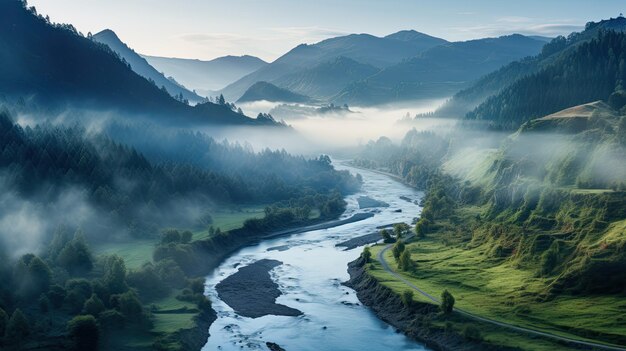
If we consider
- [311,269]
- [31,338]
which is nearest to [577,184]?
[311,269]

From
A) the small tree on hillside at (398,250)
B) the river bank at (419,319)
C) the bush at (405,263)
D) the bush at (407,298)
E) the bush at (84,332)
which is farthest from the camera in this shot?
the small tree on hillside at (398,250)

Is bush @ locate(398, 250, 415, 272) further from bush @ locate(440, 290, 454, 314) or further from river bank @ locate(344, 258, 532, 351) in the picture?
bush @ locate(440, 290, 454, 314)

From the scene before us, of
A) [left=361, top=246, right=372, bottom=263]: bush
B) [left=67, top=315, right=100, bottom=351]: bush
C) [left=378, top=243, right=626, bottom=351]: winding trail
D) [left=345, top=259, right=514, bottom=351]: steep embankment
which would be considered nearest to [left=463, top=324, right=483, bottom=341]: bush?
[left=345, top=259, right=514, bottom=351]: steep embankment

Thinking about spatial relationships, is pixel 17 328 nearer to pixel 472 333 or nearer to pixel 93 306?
pixel 93 306

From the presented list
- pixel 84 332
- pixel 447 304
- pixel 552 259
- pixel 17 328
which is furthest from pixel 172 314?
pixel 552 259

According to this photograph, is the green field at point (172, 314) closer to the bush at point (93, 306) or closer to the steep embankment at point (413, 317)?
the bush at point (93, 306)

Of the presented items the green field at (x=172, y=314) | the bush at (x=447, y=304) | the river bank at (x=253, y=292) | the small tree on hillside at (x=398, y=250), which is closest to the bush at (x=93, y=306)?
the green field at (x=172, y=314)

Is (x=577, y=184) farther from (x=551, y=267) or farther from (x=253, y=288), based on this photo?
(x=253, y=288)
